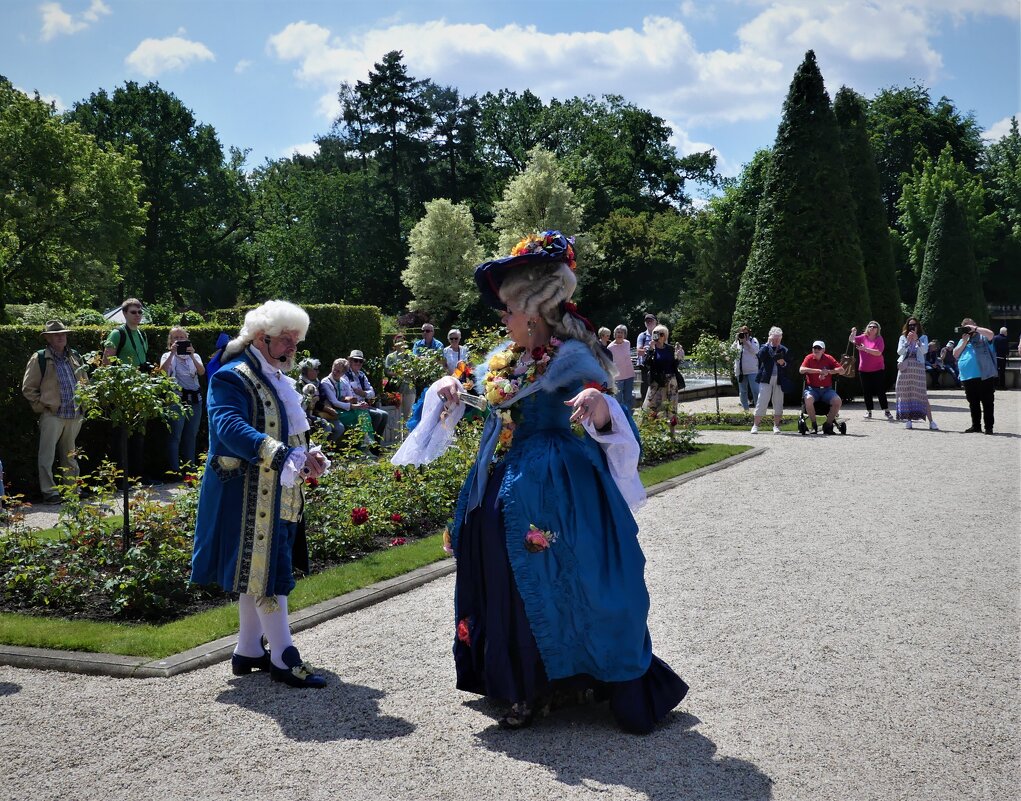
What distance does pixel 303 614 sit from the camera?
5.85 metres

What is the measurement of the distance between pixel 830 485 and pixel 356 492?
5099 mm

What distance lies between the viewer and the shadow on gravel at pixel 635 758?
3.52 m

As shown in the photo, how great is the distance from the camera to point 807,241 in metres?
22.0

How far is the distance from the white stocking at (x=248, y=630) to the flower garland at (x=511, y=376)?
58.0 inches

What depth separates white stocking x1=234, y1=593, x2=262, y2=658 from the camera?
4.84 m

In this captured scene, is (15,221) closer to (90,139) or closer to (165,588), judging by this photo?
(90,139)

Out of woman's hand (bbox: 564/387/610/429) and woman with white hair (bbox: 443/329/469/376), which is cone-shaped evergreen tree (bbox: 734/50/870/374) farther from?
woman's hand (bbox: 564/387/610/429)

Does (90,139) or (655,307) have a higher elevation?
(90,139)

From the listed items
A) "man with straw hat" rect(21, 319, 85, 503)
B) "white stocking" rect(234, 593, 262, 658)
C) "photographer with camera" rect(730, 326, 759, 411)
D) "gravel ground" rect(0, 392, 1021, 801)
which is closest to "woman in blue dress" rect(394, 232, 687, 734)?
"gravel ground" rect(0, 392, 1021, 801)

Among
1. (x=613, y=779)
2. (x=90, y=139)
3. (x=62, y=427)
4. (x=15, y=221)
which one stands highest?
(x=90, y=139)

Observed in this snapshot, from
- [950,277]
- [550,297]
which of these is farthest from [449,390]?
[950,277]

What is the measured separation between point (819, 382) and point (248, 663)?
12775 mm

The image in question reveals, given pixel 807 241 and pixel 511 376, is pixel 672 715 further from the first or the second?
pixel 807 241

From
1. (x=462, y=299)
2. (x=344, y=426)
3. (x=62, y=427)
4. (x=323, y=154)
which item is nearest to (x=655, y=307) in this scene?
(x=462, y=299)
